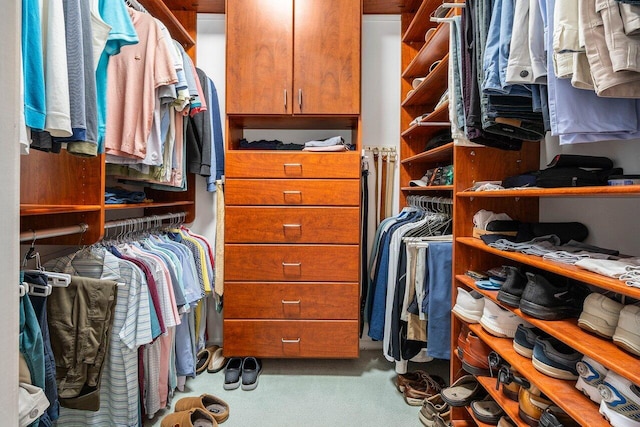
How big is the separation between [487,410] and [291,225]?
1.26m

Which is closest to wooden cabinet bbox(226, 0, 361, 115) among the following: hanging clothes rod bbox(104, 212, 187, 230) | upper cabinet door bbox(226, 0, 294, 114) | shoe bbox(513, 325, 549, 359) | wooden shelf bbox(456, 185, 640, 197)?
upper cabinet door bbox(226, 0, 294, 114)

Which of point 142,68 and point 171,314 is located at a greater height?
point 142,68

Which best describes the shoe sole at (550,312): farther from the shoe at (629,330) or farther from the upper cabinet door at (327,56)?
the upper cabinet door at (327,56)

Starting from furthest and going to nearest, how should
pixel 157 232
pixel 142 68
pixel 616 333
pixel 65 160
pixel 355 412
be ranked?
pixel 157 232
pixel 355 412
pixel 142 68
pixel 65 160
pixel 616 333

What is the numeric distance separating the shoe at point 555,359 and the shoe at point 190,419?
1.33 m

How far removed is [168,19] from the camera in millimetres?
2135

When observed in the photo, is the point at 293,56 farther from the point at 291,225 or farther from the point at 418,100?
the point at 291,225

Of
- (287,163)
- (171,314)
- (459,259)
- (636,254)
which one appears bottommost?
(171,314)

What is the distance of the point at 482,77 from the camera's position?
119 cm

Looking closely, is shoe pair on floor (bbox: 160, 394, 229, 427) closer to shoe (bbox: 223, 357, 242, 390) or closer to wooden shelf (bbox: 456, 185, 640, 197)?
shoe (bbox: 223, 357, 242, 390)

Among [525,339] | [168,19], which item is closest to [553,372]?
[525,339]

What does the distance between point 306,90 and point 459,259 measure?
1.25 meters

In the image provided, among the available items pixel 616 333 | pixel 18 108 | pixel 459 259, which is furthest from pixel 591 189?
pixel 18 108

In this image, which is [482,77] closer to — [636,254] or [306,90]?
[636,254]
